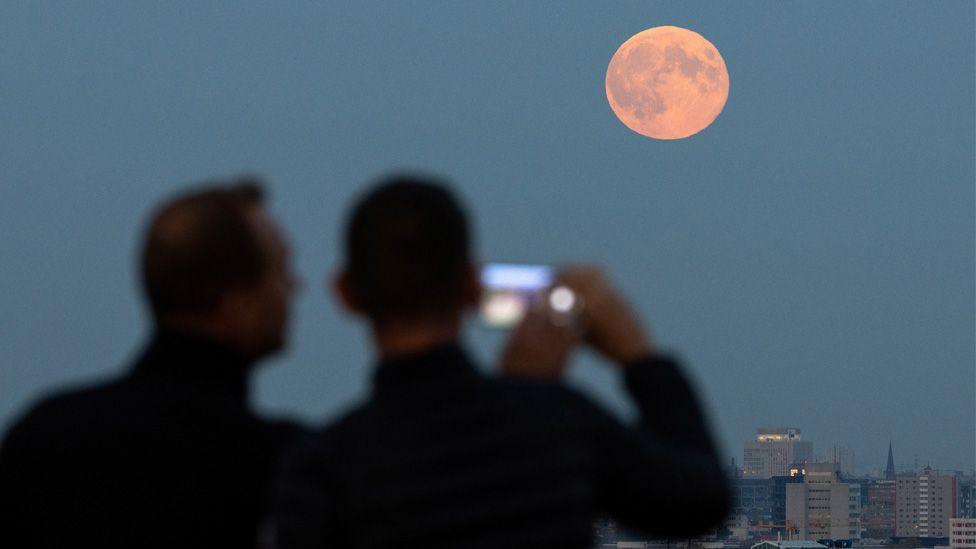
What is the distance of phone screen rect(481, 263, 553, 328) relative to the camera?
2100mm

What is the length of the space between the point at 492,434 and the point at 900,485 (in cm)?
18555

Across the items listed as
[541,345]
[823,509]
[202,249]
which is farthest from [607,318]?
[823,509]

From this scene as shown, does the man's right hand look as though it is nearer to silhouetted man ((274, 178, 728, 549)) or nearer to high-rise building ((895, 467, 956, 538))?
silhouetted man ((274, 178, 728, 549))

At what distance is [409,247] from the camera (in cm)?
198

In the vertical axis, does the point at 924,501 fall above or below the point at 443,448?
below

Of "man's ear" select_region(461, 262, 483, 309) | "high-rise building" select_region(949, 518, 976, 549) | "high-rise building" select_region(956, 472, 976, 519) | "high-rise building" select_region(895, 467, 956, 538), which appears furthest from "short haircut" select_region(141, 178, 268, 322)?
"high-rise building" select_region(956, 472, 976, 519)

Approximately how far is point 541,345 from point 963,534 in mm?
142440

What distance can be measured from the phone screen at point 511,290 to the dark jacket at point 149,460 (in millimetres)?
427

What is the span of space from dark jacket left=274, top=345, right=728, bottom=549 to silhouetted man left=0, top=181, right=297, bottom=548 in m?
0.31

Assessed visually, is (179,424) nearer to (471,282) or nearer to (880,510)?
(471,282)

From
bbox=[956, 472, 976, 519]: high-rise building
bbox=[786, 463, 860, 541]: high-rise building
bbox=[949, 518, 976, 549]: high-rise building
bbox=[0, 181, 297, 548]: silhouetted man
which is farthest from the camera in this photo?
bbox=[956, 472, 976, 519]: high-rise building

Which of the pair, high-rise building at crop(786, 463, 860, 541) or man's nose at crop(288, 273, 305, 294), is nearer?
man's nose at crop(288, 273, 305, 294)

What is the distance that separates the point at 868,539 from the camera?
158 meters

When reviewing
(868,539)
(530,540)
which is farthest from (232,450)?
(868,539)
